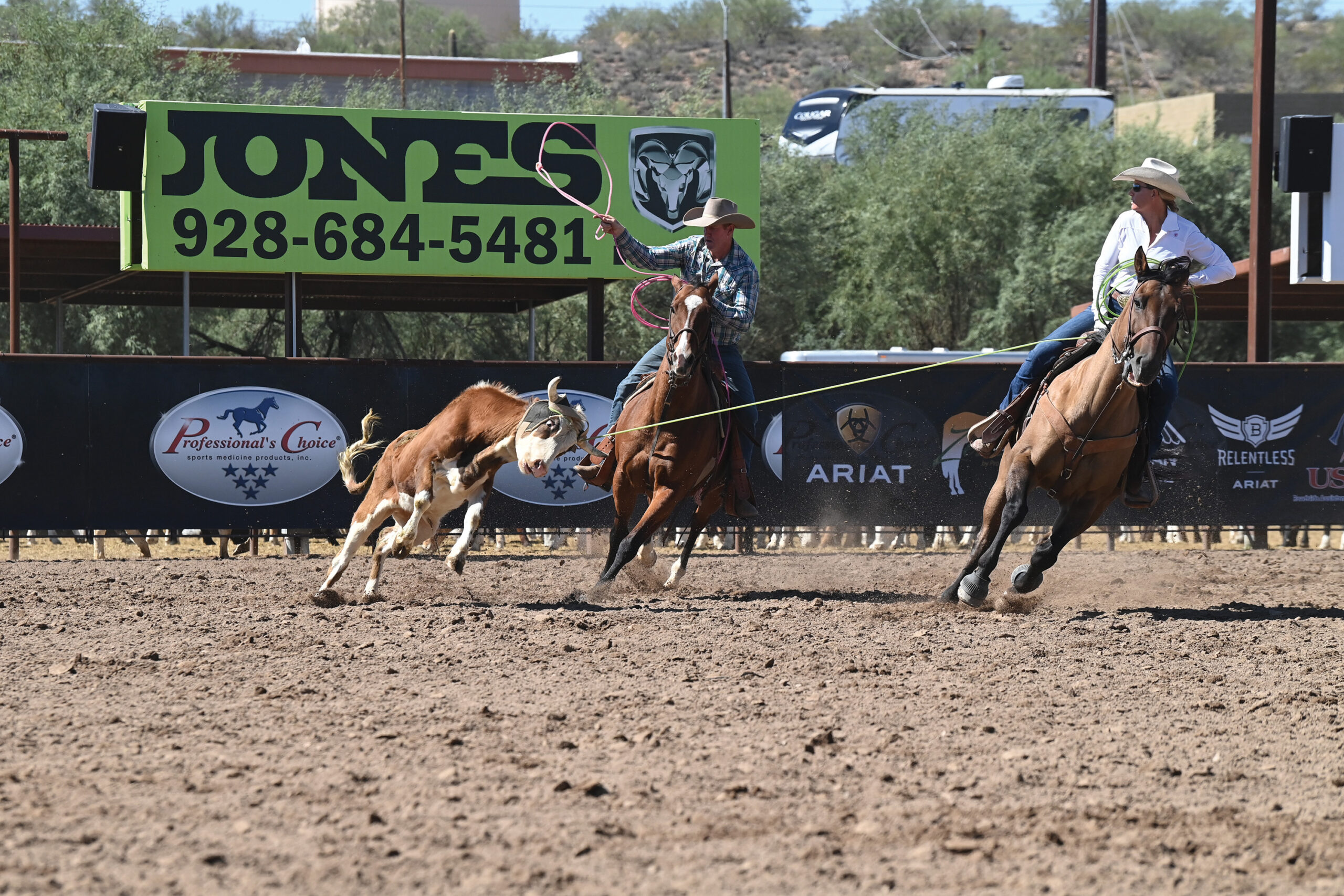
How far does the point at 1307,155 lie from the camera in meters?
18.6

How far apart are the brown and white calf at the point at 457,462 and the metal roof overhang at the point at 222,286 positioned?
23.4 ft

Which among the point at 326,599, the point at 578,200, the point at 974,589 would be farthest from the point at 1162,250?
the point at 326,599

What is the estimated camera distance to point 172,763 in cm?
541

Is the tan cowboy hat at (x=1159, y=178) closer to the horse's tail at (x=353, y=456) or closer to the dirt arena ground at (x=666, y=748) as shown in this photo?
the dirt arena ground at (x=666, y=748)

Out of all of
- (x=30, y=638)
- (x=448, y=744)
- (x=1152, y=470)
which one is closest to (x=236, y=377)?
(x=30, y=638)

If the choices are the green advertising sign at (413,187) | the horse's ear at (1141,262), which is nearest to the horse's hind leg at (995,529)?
the horse's ear at (1141,262)

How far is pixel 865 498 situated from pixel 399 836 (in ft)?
39.6

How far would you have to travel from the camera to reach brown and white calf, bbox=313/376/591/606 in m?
9.49

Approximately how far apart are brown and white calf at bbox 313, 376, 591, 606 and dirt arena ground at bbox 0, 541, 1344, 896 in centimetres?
52

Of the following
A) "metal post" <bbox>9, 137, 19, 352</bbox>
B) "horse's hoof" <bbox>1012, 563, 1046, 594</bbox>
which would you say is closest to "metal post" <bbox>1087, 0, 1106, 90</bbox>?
"metal post" <bbox>9, 137, 19, 352</bbox>

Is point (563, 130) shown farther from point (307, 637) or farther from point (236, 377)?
point (307, 637)

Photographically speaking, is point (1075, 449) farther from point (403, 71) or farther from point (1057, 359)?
point (403, 71)

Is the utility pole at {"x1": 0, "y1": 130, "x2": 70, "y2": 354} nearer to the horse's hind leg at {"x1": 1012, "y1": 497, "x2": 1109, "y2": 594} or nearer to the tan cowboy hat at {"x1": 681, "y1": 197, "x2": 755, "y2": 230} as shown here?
the tan cowboy hat at {"x1": 681, "y1": 197, "x2": 755, "y2": 230}

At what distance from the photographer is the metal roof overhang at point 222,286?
17719 millimetres
